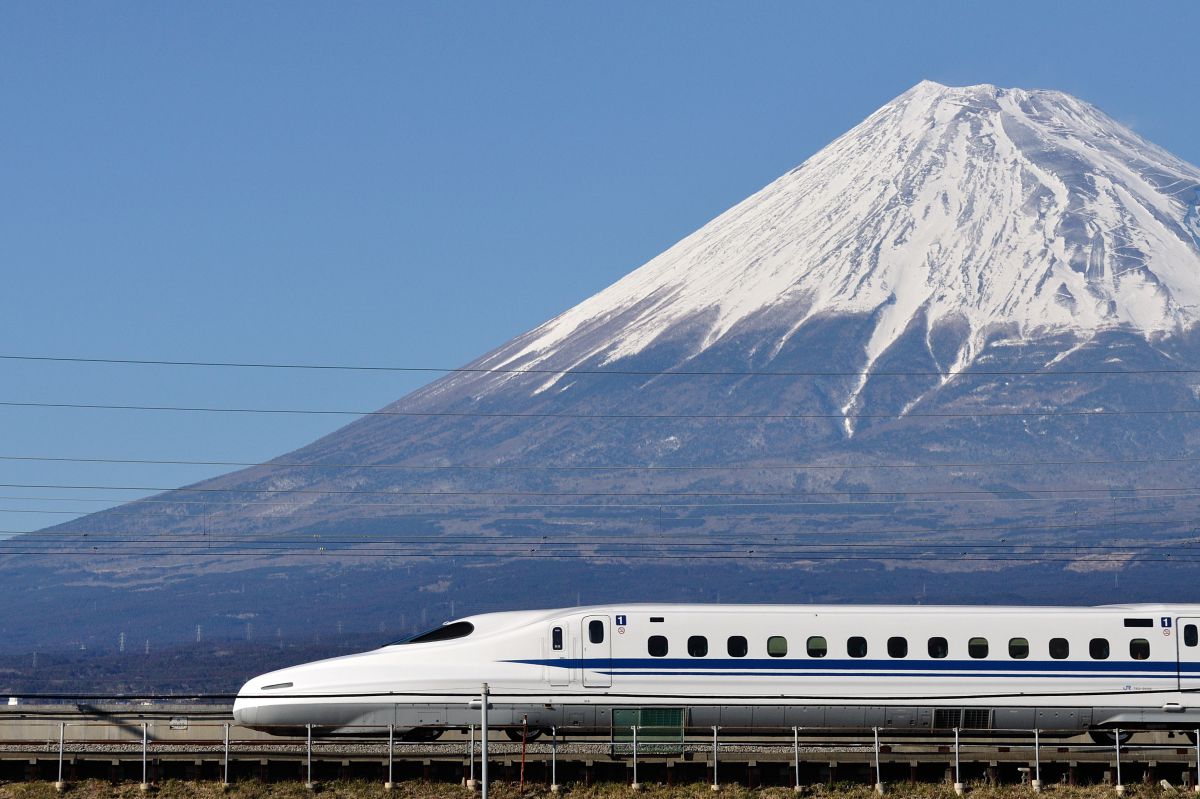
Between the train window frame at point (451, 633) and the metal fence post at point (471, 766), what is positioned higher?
the train window frame at point (451, 633)

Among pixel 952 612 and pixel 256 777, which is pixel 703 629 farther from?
pixel 256 777

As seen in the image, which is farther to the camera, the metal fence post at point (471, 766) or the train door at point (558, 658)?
Answer: the train door at point (558, 658)

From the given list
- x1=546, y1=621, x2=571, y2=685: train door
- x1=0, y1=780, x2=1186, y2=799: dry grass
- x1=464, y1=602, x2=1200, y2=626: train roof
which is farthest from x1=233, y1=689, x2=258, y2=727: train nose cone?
x1=546, y1=621, x2=571, y2=685: train door

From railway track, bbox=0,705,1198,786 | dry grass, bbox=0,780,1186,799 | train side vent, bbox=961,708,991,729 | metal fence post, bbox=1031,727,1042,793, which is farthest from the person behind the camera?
train side vent, bbox=961,708,991,729

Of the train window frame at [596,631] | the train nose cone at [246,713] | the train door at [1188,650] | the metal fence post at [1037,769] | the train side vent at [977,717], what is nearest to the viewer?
the metal fence post at [1037,769]

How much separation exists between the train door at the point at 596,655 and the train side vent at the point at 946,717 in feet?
26.6

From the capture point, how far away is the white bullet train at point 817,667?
48.5 meters

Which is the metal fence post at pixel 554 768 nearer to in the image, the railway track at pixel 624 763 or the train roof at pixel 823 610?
the railway track at pixel 624 763

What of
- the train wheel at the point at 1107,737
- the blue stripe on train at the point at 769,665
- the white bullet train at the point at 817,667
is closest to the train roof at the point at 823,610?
the white bullet train at the point at 817,667

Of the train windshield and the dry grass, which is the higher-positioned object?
the train windshield

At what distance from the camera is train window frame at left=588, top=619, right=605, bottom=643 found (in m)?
49.1

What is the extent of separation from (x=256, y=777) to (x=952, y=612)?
18.2 metres

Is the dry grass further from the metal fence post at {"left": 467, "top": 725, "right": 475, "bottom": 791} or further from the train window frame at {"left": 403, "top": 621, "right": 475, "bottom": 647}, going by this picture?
the train window frame at {"left": 403, "top": 621, "right": 475, "bottom": 647}

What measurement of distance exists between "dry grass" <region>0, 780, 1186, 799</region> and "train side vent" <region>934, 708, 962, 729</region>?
754 cm
